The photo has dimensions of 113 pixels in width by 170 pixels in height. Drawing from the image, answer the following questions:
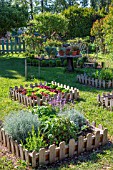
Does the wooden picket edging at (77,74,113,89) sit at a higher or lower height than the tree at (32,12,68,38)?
lower

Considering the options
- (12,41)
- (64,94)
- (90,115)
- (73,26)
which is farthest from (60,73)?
(73,26)

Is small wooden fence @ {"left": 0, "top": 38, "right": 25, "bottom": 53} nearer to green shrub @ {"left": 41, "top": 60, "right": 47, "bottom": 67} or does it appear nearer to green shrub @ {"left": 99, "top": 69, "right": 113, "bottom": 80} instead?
green shrub @ {"left": 41, "top": 60, "right": 47, "bottom": 67}

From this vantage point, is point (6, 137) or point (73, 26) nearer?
point (6, 137)

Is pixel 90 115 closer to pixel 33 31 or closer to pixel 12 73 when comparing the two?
pixel 12 73

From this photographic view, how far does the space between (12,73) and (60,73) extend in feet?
7.75

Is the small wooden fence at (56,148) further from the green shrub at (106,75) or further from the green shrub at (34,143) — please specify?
the green shrub at (106,75)

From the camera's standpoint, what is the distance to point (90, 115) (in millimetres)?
6789

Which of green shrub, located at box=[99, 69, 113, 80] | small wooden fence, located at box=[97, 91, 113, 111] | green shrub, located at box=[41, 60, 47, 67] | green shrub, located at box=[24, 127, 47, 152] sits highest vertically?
green shrub, located at box=[41, 60, 47, 67]

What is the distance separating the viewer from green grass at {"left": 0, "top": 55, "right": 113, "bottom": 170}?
4.54m

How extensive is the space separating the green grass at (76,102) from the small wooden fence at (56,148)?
0.18 metres

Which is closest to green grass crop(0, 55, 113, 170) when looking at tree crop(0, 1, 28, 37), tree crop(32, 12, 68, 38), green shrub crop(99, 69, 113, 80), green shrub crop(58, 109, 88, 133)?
green shrub crop(58, 109, 88, 133)

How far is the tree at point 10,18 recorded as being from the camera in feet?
57.7

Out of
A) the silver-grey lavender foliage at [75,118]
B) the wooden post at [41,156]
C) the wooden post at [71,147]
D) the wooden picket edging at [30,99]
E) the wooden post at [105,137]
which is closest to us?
the wooden post at [41,156]

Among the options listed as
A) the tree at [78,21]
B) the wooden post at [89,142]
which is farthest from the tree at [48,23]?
the wooden post at [89,142]
